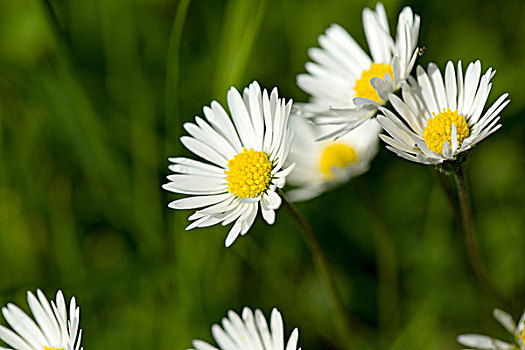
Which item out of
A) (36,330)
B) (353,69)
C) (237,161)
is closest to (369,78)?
(353,69)

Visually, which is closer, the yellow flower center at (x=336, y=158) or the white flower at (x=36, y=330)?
the white flower at (x=36, y=330)

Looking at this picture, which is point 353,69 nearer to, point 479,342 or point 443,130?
point 443,130

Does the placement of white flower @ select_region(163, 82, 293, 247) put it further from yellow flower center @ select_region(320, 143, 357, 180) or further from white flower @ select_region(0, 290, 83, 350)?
yellow flower center @ select_region(320, 143, 357, 180)

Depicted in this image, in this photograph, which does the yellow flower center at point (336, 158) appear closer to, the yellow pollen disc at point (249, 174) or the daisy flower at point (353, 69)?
the daisy flower at point (353, 69)

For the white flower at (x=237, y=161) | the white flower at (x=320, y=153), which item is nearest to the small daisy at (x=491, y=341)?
the white flower at (x=237, y=161)

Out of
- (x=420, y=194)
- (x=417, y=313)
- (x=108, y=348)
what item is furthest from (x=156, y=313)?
(x=420, y=194)

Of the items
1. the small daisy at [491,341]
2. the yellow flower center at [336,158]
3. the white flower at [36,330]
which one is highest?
the yellow flower center at [336,158]

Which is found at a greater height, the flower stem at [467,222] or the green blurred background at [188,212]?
the green blurred background at [188,212]

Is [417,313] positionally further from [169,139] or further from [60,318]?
[60,318]

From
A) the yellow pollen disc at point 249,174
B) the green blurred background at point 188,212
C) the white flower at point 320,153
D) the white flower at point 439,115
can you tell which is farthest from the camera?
the white flower at point 320,153
